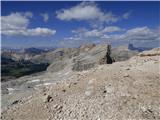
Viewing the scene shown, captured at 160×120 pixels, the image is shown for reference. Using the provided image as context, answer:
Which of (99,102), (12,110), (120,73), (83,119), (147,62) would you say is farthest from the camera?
(147,62)

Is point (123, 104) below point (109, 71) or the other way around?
below

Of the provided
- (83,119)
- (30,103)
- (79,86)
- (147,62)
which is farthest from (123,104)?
(147,62)

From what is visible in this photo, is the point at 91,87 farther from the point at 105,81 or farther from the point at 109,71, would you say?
the point at 109,71

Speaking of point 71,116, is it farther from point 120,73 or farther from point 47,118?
point 120,73

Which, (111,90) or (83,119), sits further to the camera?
(111,90)

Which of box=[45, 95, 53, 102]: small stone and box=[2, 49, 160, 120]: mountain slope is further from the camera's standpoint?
box=[45, 95, 53, 102]: small stone

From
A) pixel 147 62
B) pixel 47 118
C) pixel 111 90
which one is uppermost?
pixel 147 62

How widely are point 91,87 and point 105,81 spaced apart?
4.00 ft

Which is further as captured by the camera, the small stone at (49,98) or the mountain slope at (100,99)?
the small stone at (49,98)

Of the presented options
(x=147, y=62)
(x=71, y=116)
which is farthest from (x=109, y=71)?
(x=71, y=116)

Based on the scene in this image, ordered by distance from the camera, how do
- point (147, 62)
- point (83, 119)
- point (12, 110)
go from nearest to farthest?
point (83, 119), point (12, 110), point (147, 62)

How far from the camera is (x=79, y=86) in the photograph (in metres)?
20.4

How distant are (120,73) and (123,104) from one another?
15.6 feet

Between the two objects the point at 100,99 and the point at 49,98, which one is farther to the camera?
the point at 49,98
